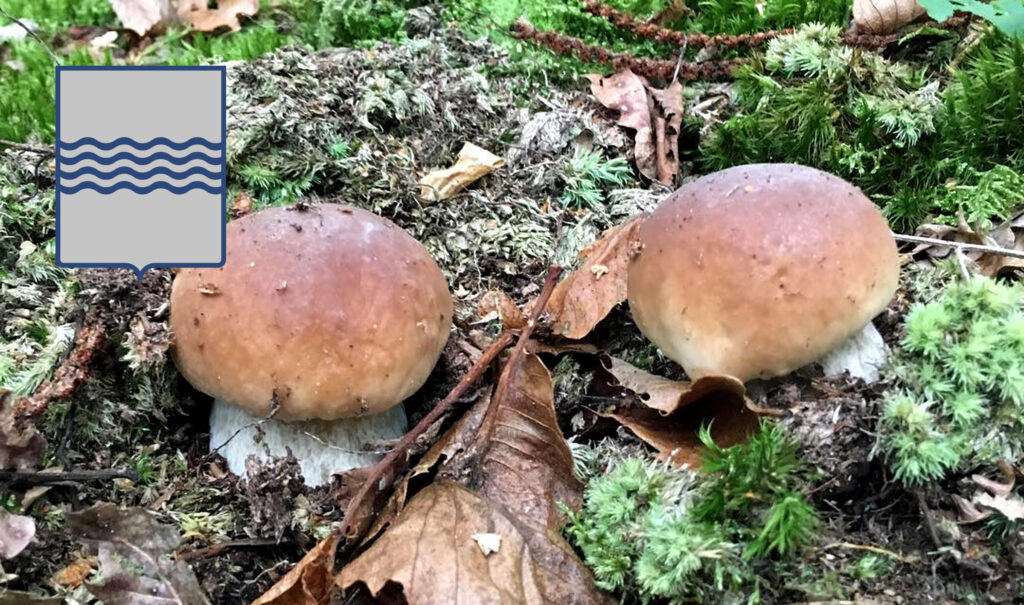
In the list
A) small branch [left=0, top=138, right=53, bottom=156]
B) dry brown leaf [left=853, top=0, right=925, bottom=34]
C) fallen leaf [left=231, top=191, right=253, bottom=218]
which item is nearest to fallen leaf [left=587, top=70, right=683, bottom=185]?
dry brown leaf [left=853, top=0, right=925, bottom=34]

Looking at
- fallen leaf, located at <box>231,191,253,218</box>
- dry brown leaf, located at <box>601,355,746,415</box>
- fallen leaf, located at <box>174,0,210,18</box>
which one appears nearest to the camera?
dry brown leaf, located at <box>601,355,746,415</box>

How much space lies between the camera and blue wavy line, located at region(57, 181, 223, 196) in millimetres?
2406

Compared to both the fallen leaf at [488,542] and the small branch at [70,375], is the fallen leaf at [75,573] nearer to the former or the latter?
the small branch at [70,375]

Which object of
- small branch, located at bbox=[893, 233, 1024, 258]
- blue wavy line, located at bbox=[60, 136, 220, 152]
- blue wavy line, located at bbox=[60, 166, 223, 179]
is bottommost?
blue wavy line, located at bbox=[60, 166, 223, 179]

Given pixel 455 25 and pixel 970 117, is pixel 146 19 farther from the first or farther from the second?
pixel 970 117

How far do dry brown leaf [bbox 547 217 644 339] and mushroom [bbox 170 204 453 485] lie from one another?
0.40 metres

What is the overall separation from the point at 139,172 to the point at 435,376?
1.08m

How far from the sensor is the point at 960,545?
1696 mm

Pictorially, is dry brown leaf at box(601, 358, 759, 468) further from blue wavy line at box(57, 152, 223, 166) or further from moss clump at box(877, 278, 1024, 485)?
blue wavy line at box(57, 152, 223, 166)

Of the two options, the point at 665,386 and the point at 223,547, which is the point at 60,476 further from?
the point at 665,386

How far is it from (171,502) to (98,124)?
1.18 m

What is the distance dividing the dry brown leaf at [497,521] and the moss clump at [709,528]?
11cm

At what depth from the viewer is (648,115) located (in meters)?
3.22

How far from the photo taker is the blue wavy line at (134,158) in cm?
239
